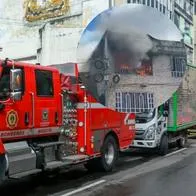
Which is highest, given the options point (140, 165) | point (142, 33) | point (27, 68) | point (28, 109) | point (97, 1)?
point (97, 1)

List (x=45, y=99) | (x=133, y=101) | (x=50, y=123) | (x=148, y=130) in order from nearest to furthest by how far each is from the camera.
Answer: (x=45, y=99), (x=50, y=123), (x=133, y=101), (x=148, y=130)

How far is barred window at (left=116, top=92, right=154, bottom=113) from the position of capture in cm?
Result: 1105

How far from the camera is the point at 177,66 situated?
1132 centimetres

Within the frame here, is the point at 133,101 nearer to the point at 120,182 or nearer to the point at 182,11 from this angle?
the point at 120,182

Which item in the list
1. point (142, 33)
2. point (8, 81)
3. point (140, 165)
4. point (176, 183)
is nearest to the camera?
point (8, 81)

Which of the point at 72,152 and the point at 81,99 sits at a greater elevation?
the point at 81,99

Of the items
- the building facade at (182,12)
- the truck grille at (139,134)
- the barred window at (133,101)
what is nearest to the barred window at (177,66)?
the barred window at (133,101)

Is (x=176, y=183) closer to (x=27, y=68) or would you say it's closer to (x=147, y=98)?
(x=147, y=98)

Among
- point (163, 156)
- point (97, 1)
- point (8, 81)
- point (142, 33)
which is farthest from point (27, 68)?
point (97, 1)

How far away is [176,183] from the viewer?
10.2 metres

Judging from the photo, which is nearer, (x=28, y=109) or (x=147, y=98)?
(x=28, y=109)

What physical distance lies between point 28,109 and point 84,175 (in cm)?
297

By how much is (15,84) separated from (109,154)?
420 cm

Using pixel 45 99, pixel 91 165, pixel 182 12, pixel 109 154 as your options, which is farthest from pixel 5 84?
pixel 182 12
